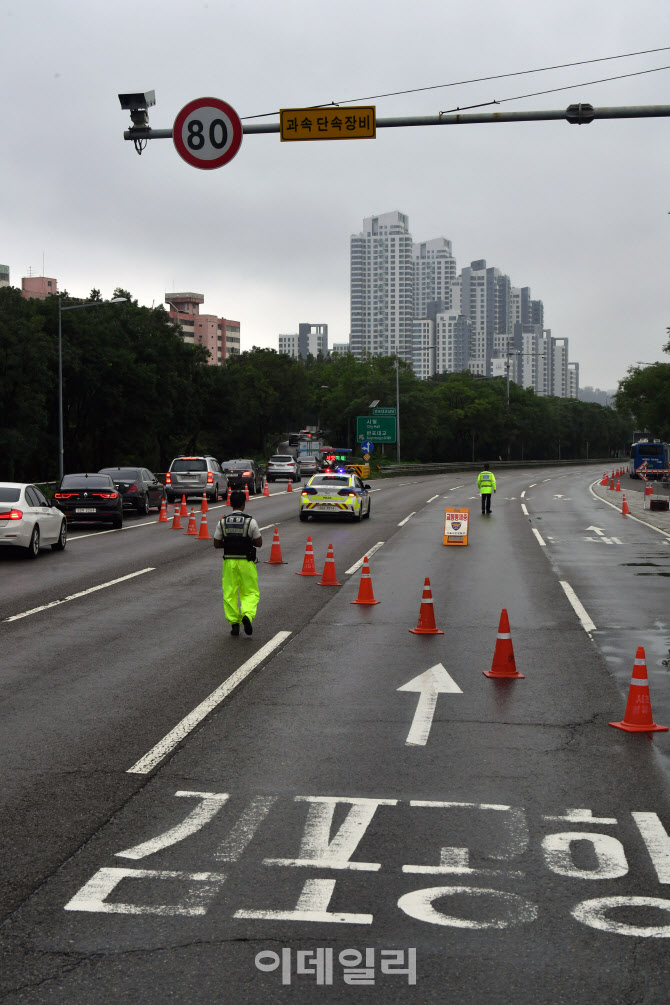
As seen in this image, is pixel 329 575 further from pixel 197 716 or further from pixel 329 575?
pixel 197 716

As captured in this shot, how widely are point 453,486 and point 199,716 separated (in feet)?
174

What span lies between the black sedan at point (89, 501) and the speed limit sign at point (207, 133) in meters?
17.4

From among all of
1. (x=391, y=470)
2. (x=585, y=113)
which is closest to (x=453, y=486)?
(x=391, y=470)

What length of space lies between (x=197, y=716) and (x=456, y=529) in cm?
1734

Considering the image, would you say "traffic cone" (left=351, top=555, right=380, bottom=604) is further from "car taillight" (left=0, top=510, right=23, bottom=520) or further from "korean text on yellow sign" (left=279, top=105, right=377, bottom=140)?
"car taillight" (left=0, top=510, right=23, bottom=520)

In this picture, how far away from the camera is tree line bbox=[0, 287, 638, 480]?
5256 centimetres

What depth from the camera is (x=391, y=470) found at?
81.3m

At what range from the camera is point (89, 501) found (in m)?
29.0

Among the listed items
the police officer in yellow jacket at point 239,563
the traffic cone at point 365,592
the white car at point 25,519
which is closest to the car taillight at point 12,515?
the white car at point 25,519

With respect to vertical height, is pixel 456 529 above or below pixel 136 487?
below

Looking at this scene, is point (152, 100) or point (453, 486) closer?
point (152, 100)

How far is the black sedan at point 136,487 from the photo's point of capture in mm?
34406

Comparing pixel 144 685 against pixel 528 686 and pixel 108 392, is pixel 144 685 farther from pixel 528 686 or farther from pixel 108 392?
pixel 108 392

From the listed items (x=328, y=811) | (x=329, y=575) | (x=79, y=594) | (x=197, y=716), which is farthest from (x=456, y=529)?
(x=328, y=811)
